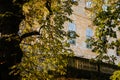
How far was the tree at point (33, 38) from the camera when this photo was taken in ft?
60.8

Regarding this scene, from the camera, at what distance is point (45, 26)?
64.8 ft

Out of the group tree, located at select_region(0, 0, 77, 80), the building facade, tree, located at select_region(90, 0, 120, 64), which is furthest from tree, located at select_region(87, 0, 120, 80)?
the building facade

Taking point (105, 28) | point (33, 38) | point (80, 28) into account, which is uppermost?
point (105, 28)

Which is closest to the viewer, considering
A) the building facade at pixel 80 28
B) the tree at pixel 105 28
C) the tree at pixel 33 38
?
the tree at pixel 33 38

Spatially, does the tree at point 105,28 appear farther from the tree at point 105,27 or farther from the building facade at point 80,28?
the building facade at point 80,28

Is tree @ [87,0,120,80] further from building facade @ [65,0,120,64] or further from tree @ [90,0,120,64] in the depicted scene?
building facade @ [65,0,120,64]

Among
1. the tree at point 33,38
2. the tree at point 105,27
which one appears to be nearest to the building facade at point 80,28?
the tree at point 33,38

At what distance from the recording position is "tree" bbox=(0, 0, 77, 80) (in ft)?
60.8

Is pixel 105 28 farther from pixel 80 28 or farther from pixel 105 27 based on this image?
pixel 80 28

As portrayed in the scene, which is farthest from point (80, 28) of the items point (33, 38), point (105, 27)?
point (105, 27)

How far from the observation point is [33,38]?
2136cm

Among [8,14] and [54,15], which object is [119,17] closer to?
[54,15]

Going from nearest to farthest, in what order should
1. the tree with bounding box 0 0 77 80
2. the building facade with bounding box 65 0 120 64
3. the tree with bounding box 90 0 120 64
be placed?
the tree with bounding box 0 0 77 80 → the tree with bounding box 90 0 120 64 → the building facade with bounding box 65 0 120 64

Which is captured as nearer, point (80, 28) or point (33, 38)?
point (33, 38)
